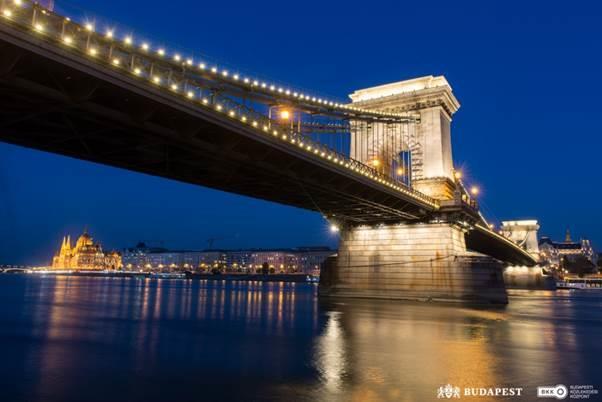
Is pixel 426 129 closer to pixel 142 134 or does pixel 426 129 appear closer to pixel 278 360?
pixel 142 134

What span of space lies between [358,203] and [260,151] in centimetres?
1548

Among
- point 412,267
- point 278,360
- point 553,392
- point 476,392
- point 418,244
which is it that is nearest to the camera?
point 476,392

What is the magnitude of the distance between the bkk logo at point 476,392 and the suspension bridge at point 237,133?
50.3 feet

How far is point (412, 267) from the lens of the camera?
157 feet

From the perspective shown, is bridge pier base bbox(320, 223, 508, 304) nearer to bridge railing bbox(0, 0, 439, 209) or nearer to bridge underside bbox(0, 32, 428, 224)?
bridge underside bbox(0, 32, 428, 224)

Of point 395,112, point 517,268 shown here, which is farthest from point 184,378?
point 517,268

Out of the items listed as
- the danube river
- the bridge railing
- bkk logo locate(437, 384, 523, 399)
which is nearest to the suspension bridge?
the bridge railing

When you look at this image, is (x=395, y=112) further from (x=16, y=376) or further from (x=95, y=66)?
(x=16, y=376)

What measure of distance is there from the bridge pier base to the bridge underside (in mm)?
7670

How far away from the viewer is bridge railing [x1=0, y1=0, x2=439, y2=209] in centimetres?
1655

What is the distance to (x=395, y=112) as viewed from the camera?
5397cm

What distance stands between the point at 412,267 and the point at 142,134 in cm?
3136

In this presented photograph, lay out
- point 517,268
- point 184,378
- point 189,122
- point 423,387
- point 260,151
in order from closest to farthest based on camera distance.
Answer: point 423,387 < point 184,378 < point 189,122 < point 260,151 < point 517,268

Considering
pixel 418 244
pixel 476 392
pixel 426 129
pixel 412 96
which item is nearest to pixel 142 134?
pixel 476 392
